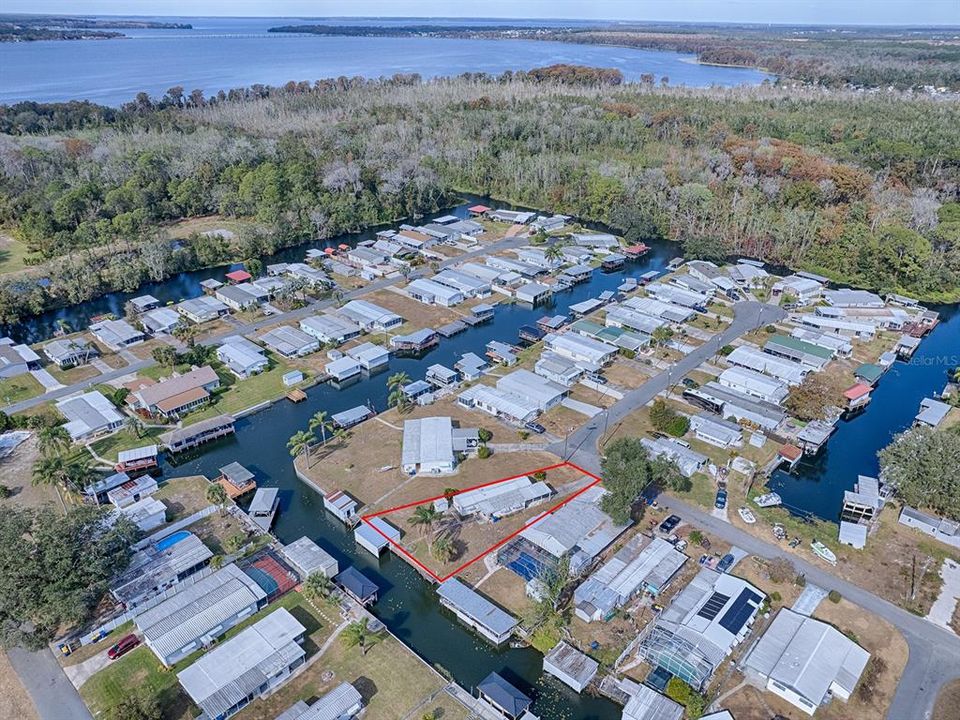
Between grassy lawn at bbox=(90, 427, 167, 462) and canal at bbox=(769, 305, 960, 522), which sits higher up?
canal at bbox=(769, 305, 960, 522)

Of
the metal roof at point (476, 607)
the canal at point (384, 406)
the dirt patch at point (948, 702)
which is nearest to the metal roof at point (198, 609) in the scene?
the canal at point (384, 406)

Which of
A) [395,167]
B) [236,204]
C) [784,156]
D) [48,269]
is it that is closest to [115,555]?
[48,269]

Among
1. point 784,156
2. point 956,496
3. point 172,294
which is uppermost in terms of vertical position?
point 784,156

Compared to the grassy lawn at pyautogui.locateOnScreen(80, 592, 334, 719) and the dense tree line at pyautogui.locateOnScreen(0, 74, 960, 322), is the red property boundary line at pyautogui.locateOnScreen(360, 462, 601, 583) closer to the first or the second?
the grassy lawn at pyautogui.locateOnScreen(80, 592, 334, 719)

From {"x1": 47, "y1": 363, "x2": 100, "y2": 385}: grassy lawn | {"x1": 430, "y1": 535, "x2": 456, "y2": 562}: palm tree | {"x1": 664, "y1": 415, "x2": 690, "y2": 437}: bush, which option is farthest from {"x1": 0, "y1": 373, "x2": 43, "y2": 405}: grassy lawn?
{"x1": 664, "y1": 415, "x2": 690, "y2": 437}: bush

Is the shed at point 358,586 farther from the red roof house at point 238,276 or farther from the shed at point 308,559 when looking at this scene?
the red roof house at point 238,276

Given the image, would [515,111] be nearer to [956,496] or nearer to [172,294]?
[172,294]
